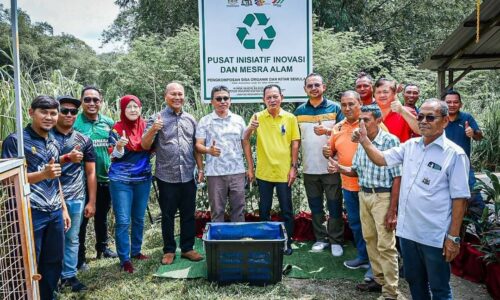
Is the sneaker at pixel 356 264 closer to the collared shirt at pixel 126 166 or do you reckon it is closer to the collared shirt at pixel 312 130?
the collared shirt at pixel 312 130

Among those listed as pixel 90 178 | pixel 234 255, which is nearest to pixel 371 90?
pixel 234 255

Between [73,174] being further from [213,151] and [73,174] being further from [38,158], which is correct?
[213,151]

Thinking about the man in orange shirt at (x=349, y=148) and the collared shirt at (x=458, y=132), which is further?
the collared shirt at (x=458, y=132)

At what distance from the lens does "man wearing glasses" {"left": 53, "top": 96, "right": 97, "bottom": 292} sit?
330cm

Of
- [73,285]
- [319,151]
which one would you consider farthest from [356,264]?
[73,285]

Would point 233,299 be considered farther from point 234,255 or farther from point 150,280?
point 150,280

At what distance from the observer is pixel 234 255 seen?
139 inches

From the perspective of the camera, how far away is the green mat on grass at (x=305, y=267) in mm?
3873

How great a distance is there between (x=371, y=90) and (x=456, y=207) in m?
1.71

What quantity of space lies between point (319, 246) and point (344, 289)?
83 cm

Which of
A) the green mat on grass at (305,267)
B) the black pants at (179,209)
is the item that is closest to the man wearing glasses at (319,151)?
the green mat on grass at (305,267)

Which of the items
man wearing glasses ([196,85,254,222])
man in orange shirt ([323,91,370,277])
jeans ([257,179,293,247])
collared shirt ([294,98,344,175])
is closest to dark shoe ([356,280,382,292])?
man in orange shirt ([323,91,370,277])

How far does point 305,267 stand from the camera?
407cm

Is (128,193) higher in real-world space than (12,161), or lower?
lower
